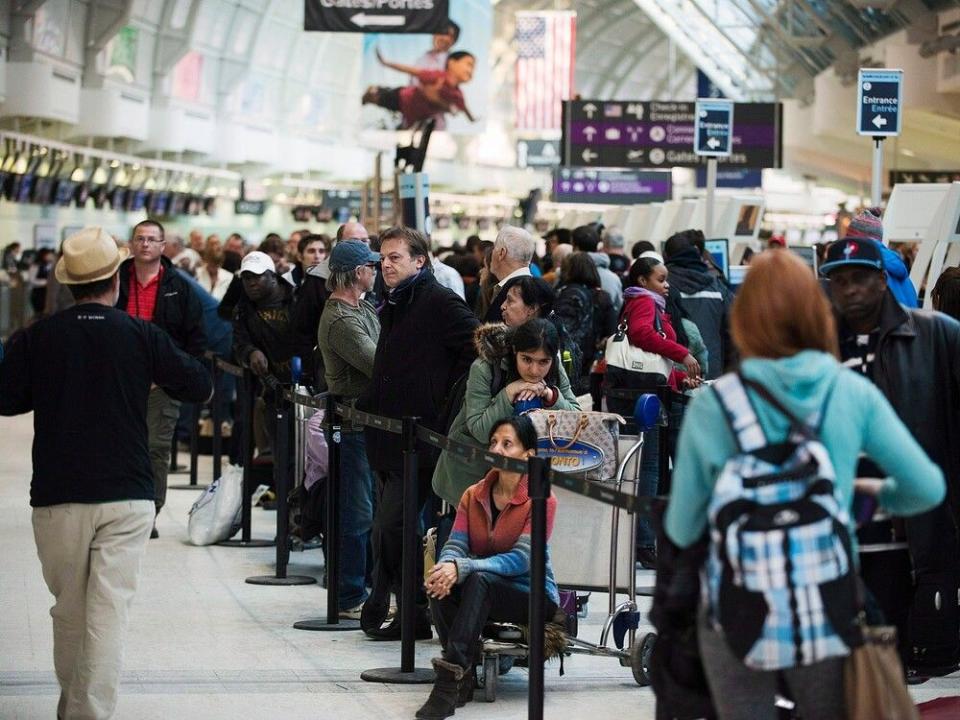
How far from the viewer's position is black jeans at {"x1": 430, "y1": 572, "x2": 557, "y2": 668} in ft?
20.6

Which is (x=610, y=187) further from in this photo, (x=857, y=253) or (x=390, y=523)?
(x=857, y=253)

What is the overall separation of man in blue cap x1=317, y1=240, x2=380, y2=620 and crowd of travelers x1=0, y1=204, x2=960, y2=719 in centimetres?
1

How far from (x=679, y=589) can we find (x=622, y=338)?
638 centimetres

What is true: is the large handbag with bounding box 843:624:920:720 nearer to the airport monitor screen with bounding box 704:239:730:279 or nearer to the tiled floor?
the tiled floor

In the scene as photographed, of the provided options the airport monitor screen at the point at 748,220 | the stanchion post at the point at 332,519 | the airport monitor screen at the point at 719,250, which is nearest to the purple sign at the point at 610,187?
the airport monitor screen at the point at 748,220

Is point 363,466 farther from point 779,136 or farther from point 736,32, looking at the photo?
point 736,32

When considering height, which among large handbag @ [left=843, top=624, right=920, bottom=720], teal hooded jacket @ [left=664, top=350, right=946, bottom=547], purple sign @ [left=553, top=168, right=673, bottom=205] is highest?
purple sign @ [left=553, top=168, right=673, bottom=205]

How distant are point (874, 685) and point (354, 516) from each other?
5050 millimetres

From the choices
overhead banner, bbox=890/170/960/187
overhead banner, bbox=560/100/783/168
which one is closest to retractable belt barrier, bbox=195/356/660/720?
overhead banner, bbox=560/100/783/168

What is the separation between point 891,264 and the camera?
558 cm

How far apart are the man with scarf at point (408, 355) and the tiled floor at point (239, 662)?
26.9 inches

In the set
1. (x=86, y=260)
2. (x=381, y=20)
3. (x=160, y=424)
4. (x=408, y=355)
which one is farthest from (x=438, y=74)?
(x=86, y=260)

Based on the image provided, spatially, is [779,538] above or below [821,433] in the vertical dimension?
below

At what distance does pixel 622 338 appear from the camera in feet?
33.3
